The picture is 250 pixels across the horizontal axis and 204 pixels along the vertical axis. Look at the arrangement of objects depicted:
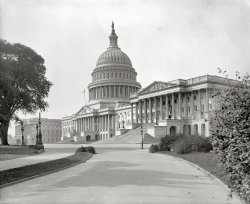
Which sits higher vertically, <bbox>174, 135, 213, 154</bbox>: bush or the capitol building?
the capitol building

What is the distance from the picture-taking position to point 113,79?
14162 centimetres

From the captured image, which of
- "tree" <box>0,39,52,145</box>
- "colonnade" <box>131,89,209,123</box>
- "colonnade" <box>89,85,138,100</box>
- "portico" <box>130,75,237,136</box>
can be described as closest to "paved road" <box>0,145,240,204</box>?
"tree" <box>0,39,52,145</box>

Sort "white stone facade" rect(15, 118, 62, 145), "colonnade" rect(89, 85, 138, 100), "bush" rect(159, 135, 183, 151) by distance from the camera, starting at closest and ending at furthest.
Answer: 1. "bush" rect(159, 135, 183, 151)
2. "colonnade" rect(89, 85, 138, 100)
3. "white stone facade" rect(15, 118, 62, 145)

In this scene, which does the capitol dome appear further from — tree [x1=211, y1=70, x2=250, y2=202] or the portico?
tree [x1=211, y1=70, x2=250, y2=202]

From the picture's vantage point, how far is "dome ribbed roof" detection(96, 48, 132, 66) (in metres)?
147

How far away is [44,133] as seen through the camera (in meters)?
178

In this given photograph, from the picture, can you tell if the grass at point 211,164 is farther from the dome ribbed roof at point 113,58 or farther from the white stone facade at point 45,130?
the white stone facade at point 45,130

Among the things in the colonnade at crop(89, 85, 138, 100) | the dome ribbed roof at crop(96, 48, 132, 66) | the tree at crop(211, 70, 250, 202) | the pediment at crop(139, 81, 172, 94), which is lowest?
the tree at crop(211, 70, 250, 202)

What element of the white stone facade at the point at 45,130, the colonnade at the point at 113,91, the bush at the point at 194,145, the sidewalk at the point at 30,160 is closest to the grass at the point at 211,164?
the bush at the point at 194,145

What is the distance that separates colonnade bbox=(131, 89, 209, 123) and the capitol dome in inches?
1495

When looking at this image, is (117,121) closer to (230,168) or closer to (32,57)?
(32,57)

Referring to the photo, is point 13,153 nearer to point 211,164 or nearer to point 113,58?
point 211,164

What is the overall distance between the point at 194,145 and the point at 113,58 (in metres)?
115

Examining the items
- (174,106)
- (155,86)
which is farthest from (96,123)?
(174,106)
